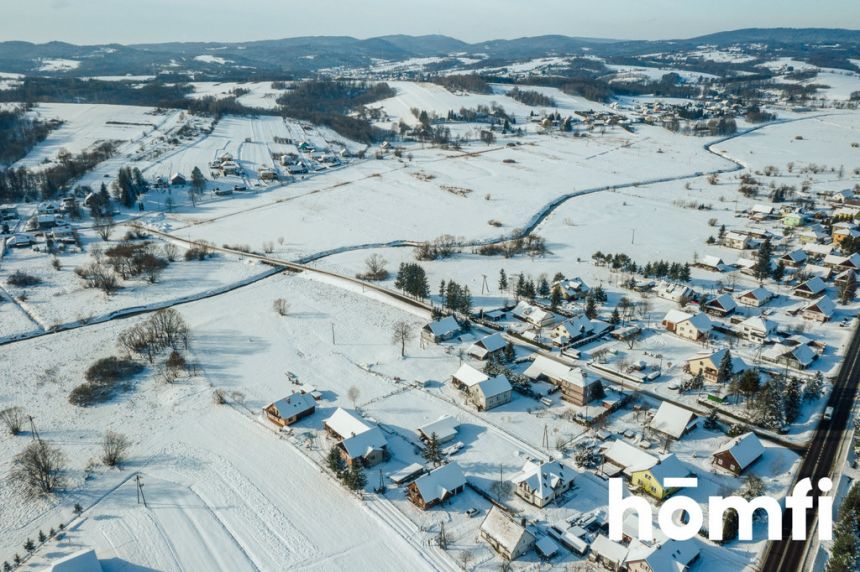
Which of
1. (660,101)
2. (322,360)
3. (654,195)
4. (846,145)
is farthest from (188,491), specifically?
(660,101)

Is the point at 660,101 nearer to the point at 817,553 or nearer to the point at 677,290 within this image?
the point at 677,290

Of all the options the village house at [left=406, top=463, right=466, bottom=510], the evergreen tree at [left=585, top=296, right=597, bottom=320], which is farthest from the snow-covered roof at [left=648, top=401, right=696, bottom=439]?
the evergreen tree at [left=585, top=296, right=597, bottom=320]

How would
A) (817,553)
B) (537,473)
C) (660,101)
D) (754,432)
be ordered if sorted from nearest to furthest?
(817,553), (537,473), (754,432), (660,101)

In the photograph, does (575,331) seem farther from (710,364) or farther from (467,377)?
(467,377)

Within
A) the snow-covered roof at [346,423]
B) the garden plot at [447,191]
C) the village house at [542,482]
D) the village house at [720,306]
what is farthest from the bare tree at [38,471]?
the village house at [720,306]

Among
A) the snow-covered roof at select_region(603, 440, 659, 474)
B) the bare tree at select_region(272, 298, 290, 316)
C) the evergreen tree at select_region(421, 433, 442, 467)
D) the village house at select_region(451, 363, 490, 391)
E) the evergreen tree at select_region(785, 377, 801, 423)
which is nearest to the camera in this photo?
the snow-covered roof at select_region(603, 440, 659, 474)

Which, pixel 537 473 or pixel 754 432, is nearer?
pixel 537 473

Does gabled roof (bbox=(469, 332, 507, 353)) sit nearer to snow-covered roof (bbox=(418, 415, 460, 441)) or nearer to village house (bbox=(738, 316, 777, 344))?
snow-covered roof (bbox=(418, 415, 460, 441))

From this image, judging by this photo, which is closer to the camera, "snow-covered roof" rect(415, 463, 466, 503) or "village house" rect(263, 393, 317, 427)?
"snow-covered roof" rect(415, 463, 466, 503)
